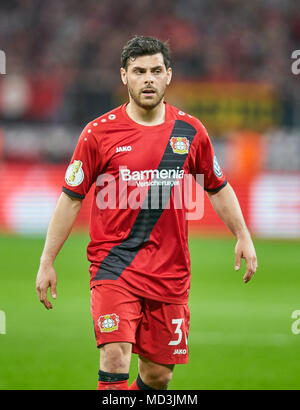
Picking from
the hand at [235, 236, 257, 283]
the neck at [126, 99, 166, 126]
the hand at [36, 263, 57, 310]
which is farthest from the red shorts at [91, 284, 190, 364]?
the neck at [126, 99, 166, 126]

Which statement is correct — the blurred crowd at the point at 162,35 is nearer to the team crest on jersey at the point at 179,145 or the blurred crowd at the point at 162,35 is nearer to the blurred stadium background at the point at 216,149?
the blurred stadium background at the point at 216,149

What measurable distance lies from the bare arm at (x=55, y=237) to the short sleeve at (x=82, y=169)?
0.22 ft

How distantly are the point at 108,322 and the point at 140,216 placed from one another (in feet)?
2.31

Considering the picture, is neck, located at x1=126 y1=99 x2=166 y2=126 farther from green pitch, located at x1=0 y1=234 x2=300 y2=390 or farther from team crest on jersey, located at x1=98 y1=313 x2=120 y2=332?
green pitch, located at x1=0 y1=234 x2=300 y2=390

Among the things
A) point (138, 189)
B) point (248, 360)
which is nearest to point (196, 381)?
point (248, 360)

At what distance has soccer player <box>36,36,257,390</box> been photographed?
4.80 metres

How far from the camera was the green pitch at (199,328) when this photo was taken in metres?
6.48

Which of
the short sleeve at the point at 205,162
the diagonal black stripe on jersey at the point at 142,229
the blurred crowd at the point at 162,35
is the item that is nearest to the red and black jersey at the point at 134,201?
the diagonal black stripe on jersey at the point at 142,229

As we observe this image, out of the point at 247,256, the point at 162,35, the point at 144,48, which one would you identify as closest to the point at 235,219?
the point at 247,256

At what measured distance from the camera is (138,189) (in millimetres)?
4875

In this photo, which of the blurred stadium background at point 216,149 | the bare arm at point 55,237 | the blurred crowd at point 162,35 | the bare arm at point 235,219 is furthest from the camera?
the blurred crowd at point 162,35

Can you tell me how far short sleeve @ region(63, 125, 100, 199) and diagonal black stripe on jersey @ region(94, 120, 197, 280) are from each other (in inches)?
15.6

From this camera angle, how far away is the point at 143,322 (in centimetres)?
493
